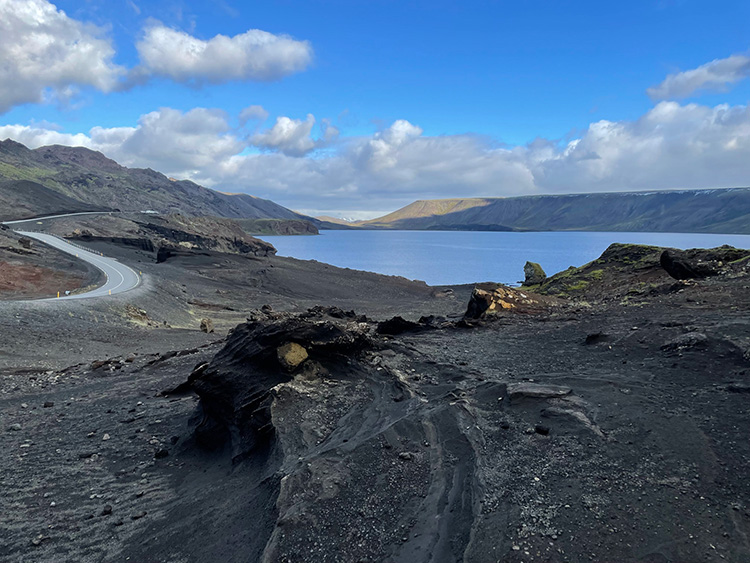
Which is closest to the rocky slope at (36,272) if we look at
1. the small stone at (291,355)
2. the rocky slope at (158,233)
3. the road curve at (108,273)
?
the road curve at (108,273)

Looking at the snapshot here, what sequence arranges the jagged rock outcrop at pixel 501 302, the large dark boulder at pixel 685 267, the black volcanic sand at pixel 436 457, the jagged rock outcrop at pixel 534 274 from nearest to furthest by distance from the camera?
the black volcanic sand at pixel 436 457
the jagged rock outcrop at pixel 501 302
the large dark boulder at pixel 685 267
the jagged rock outcrop at pixel 534 274

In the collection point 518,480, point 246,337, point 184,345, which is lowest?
point 184,345

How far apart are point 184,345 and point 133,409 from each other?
10.8 meters

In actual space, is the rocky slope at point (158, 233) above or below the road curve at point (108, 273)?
above

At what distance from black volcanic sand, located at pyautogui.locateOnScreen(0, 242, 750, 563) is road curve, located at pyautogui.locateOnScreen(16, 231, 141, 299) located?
62.1 feet

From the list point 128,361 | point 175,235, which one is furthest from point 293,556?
point 175,235

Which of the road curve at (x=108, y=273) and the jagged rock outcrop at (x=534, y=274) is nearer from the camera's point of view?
the road curve at (x=108, y=273)

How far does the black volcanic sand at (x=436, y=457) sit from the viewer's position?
540 centimetres

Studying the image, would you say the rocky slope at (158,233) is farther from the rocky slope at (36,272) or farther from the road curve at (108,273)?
the rocky slope at (36,272)

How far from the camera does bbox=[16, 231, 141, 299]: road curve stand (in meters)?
31.9

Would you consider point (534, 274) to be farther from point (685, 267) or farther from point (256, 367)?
point (256, 367)

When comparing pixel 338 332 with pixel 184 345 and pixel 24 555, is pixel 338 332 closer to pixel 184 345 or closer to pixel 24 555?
pixel 24 555

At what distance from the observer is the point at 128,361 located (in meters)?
17.5

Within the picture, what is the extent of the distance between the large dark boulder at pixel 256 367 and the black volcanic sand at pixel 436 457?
0.30 m
